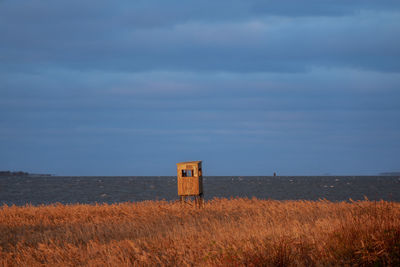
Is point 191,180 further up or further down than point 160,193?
further up

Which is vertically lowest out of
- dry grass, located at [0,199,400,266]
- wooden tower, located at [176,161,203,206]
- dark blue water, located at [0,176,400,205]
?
dark blue water, located at [0,176,400,205]

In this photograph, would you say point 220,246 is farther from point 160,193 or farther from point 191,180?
point 160,193

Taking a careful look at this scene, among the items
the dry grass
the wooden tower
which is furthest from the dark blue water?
the dry grass

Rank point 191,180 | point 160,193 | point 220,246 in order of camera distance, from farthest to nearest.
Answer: point 160,193 → point 191,180 → point 220,246

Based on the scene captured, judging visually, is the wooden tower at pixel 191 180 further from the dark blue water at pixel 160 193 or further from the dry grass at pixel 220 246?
the dark blue water at pixel 160 193

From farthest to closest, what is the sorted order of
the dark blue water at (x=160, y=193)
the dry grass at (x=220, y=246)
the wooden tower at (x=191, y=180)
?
the dark blue water at (x=160, y=193) < the wooden tower at (x=191, y=180) < the dry grass at (x=220, y=246)

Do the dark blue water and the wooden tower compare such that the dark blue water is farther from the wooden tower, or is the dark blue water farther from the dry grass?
the dry grass

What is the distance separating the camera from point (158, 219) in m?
15.9

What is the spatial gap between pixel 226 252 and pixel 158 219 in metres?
7.71

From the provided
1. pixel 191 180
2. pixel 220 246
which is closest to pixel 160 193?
pixel 191 180

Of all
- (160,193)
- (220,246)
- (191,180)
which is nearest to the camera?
(220,246)

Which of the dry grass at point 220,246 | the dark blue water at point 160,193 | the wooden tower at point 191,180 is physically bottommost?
the dark blue water at point 160,193

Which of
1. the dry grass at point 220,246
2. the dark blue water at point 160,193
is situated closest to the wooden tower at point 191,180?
the dry grass at point 220,246

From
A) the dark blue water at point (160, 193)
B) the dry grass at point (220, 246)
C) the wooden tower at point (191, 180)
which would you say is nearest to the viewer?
the dry grass at point (220, 246)
